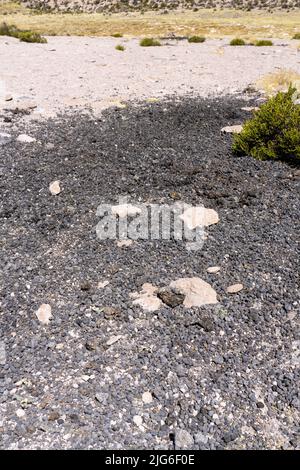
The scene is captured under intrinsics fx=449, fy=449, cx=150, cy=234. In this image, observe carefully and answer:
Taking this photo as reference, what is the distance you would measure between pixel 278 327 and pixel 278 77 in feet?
43.4

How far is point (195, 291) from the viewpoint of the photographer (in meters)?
5.87

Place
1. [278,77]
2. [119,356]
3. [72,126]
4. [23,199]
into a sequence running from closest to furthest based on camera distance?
[119,356], [23,199], [72,126], [278,77]

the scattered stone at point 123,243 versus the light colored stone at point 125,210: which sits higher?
the light colored stone at point 125,210

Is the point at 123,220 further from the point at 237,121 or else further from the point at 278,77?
the point at 278,77

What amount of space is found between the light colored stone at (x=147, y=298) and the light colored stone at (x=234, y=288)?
940 millimetres

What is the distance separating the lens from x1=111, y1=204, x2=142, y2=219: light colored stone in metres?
7.47

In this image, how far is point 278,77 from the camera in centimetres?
1627

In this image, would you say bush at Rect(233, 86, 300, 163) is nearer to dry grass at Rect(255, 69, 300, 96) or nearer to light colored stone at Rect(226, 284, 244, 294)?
light colored stone at Rect(226, 284, 244, 294)

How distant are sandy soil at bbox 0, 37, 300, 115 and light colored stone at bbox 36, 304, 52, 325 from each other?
7.91 metres

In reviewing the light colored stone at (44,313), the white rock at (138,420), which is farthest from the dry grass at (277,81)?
the white rock at (138,420)

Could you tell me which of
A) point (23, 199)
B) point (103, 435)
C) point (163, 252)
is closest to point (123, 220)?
point (163, 252)

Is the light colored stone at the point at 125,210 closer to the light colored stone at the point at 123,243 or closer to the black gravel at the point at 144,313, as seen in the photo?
the black gravel at the point at 144,313

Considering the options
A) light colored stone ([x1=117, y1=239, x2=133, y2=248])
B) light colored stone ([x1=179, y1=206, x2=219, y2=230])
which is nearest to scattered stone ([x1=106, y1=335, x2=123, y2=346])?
light colored stone ([x1=117, y1=239, x2=133, y2=248])

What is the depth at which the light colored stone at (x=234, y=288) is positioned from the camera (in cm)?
584
